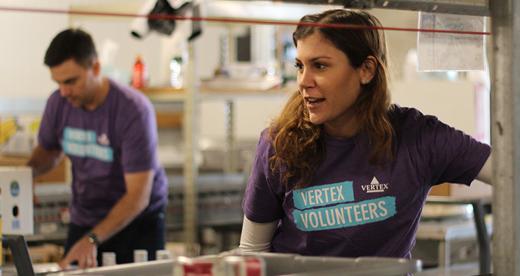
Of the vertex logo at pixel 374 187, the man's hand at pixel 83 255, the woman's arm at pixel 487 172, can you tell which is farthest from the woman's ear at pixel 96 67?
the woman's arm at pixel 487 172

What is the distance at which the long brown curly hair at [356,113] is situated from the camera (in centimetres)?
221

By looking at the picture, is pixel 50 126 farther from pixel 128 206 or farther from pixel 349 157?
pixel 349 157

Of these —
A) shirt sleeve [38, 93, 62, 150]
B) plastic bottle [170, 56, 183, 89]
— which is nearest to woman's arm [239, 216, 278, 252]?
shirt sleeve [38, 93, 62, 150]

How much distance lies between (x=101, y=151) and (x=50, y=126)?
0.29 m

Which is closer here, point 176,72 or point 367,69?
point 367,69

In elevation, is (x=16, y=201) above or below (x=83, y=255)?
above

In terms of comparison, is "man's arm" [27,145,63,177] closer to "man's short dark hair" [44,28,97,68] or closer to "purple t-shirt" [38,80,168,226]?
"purple t-shirt" [38,80,168,226]

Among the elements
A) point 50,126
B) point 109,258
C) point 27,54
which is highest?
point 27,54

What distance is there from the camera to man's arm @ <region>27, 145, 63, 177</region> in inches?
159

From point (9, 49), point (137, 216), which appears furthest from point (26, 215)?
point (9, 49)

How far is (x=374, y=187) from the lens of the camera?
2.20 meters

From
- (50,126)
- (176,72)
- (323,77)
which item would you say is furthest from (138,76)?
(323,77)

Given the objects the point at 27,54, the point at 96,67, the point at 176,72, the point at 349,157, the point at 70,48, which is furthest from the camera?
the point at 27,54

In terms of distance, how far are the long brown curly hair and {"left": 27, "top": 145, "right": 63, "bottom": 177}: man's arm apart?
1977mm
